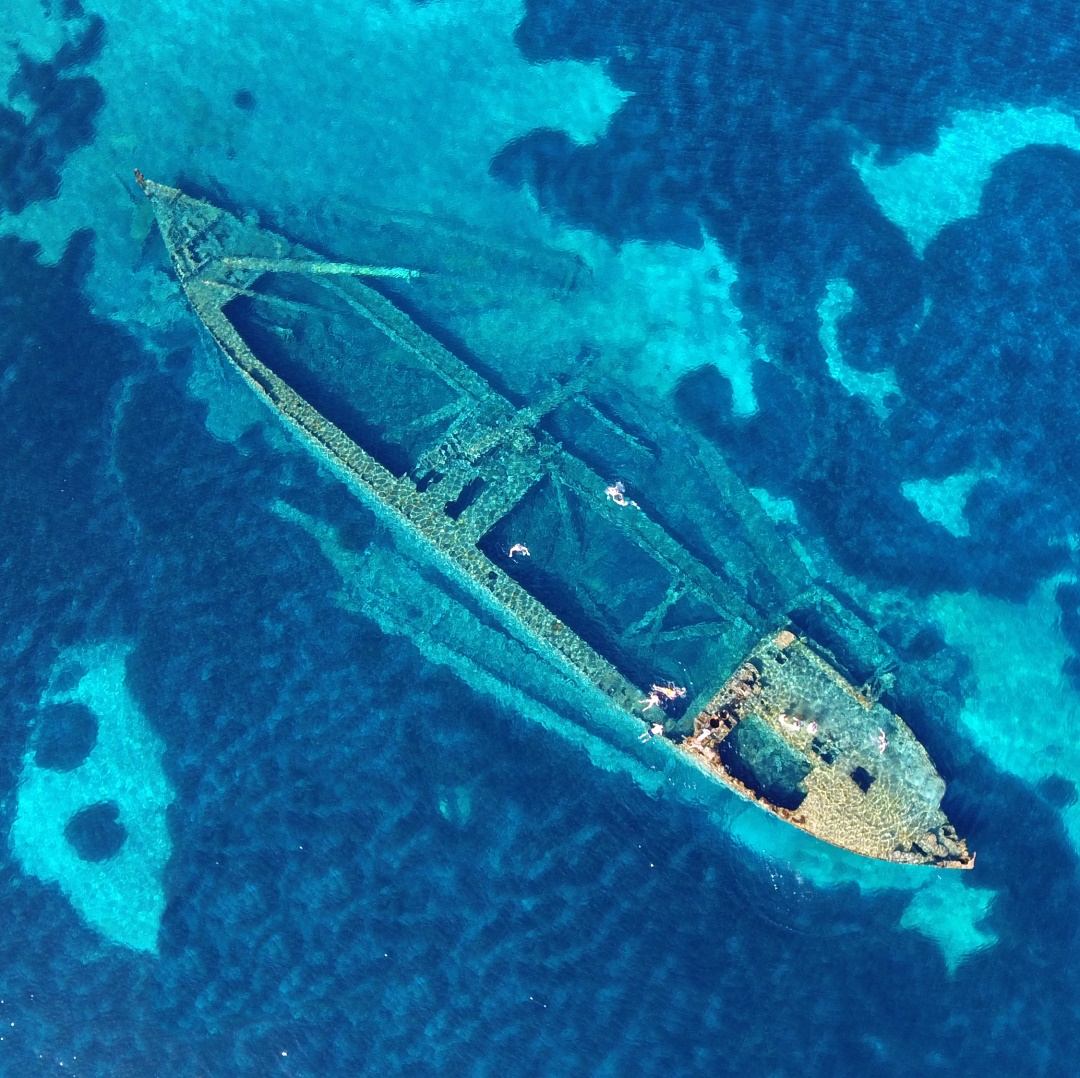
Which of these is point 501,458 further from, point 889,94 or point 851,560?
point 889,94

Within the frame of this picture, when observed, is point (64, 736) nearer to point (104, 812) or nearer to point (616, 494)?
point (104, 812)

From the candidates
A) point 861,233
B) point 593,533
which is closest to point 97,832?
point 593,533

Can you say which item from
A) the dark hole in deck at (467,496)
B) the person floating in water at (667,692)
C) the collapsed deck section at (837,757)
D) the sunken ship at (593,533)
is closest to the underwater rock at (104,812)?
the sunken ship at (593,533)

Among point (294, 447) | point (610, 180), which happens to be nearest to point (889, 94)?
point (610, 180)

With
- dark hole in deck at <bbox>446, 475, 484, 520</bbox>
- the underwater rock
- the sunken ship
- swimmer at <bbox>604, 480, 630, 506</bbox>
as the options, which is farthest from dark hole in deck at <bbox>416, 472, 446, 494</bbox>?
the underwater rock

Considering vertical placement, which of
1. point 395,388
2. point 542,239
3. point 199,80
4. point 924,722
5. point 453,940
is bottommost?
point 453,940

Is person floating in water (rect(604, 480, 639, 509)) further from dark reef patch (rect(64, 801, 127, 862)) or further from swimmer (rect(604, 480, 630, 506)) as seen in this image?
dark reef patch (rect(64, 801, 127, 862))
